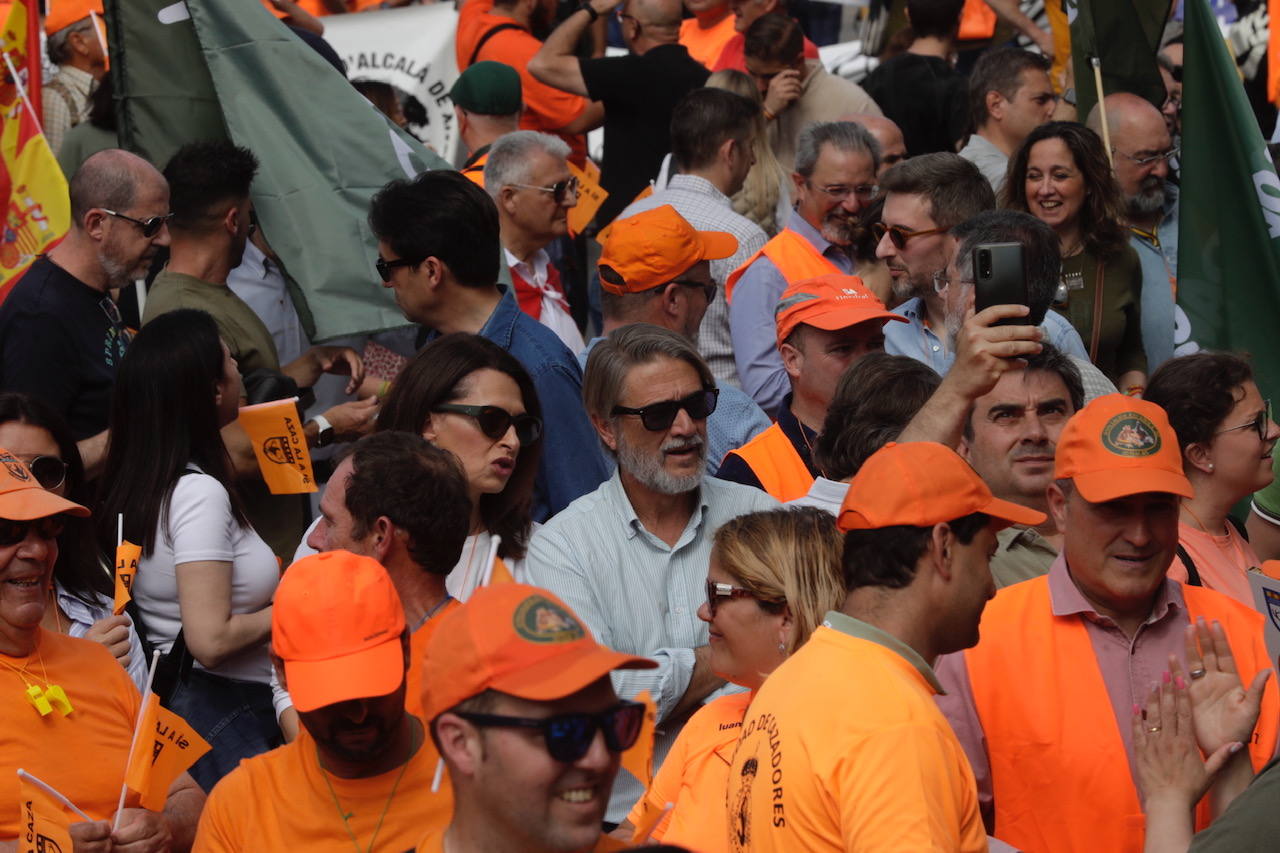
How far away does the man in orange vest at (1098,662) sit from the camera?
3.75 metres

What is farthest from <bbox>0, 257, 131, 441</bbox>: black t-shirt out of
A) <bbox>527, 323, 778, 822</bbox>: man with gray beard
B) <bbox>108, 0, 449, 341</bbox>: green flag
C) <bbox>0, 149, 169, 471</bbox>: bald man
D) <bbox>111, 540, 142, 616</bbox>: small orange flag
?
<bbox>527, 323, 778, 822</bbox>: man with gray beard

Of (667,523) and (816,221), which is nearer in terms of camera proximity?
(667,523)

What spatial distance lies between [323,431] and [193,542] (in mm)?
1239

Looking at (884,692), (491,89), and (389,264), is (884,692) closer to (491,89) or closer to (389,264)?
(389,264)

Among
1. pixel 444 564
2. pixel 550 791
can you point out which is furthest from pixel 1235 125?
pixel 550 791

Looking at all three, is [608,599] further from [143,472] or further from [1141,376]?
[1141,376]

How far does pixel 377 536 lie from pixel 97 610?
3.74ft

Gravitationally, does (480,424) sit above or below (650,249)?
below

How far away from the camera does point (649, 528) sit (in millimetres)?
4793

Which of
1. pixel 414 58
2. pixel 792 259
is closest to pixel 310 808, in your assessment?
pixel 792 259

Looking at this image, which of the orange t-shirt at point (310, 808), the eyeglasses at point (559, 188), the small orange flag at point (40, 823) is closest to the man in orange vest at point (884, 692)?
the orange t-shirt at point (310, 808)

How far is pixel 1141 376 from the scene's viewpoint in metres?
6.86

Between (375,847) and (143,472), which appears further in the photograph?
(143,472)

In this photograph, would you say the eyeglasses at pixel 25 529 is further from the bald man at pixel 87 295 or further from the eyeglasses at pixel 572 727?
the eyeglasses at pixel 572 727
